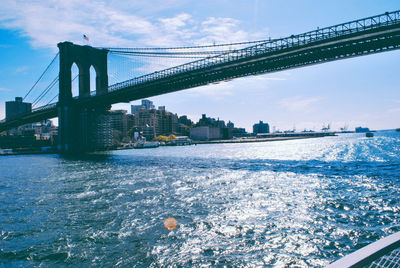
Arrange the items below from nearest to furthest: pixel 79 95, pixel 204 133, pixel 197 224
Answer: pixel 197 224 < pixel 79 95 < pixel 204 133

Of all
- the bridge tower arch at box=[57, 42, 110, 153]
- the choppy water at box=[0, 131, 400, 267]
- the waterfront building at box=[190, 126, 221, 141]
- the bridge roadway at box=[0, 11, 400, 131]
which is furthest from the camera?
the waterfront building at box=[190, 126, 221, 141]

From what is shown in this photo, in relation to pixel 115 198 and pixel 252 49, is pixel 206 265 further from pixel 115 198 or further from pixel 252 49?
pixel 252 49

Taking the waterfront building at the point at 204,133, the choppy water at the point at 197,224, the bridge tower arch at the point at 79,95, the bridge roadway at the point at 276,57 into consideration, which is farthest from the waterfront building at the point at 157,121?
the choppy water at the point at 197,224

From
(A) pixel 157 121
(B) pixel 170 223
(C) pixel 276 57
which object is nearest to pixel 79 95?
(C) pixel 276 57

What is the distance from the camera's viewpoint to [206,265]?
20.8ft

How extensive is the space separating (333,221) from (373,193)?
6.02 m

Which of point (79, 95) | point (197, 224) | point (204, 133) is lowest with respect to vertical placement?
point (197, 224)

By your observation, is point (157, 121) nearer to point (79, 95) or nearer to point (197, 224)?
point (79, 95)

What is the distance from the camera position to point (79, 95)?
58.4 m

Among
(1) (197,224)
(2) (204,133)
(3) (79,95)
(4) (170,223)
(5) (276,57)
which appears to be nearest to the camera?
(1) (197,224)

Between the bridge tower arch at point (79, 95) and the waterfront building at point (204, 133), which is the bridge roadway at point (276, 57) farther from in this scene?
the waterfront building at point (204, 133)

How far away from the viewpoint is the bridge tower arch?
5859cm

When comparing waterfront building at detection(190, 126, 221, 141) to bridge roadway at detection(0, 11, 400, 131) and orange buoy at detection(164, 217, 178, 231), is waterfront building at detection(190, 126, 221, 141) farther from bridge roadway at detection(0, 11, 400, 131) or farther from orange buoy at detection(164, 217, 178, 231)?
orange buoy at detection(164, 217, 178, 231)

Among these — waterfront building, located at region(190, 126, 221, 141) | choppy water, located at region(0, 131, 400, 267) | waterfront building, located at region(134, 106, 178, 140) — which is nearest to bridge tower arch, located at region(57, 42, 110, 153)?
choppy water, located at region(0, 131, 400, 267)
